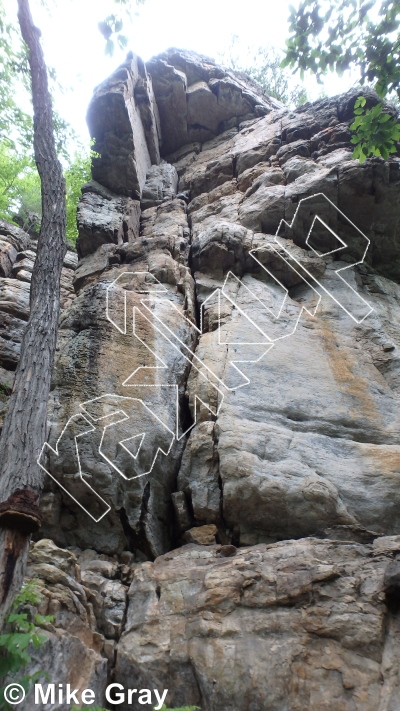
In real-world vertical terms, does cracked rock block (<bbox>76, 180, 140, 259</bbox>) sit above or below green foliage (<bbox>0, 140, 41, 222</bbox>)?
below

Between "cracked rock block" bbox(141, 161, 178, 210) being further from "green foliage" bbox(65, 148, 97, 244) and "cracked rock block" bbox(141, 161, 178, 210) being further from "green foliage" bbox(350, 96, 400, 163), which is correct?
"green foliage" bbox(350, 96, 400, 163)

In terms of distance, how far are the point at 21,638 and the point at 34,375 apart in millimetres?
2385

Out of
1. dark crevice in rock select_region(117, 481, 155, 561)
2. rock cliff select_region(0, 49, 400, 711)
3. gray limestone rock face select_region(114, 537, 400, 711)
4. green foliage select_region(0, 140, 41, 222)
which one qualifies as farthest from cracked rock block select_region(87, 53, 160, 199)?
gray limestone rock face select_region(114, 537, 400, 711)

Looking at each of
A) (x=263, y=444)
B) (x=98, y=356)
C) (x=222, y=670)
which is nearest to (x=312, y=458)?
(x=263, y=444)

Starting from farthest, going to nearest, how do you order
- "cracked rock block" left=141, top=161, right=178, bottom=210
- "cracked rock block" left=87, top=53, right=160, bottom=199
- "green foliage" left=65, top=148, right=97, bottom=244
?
"green foliage" left=65, top=148, right=97, bottom=244, "cracked rock block" left=141, top=161, right=178, bottom=210, "cracked rock block" left=87, top=53, right=160, bottom=199

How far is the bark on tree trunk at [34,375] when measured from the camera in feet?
12.9

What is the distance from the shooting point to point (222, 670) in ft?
13.5

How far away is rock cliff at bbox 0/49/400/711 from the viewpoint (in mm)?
4199

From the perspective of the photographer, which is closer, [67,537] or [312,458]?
[67,537]

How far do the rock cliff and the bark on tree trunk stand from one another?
758mm

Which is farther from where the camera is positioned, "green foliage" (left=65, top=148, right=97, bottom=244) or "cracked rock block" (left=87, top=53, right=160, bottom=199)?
"green foliage" (left=65, top=148, right=97, bottom=244)

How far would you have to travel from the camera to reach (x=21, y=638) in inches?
135

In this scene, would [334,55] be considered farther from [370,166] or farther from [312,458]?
[312,458]

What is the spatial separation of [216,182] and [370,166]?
3781 mm
